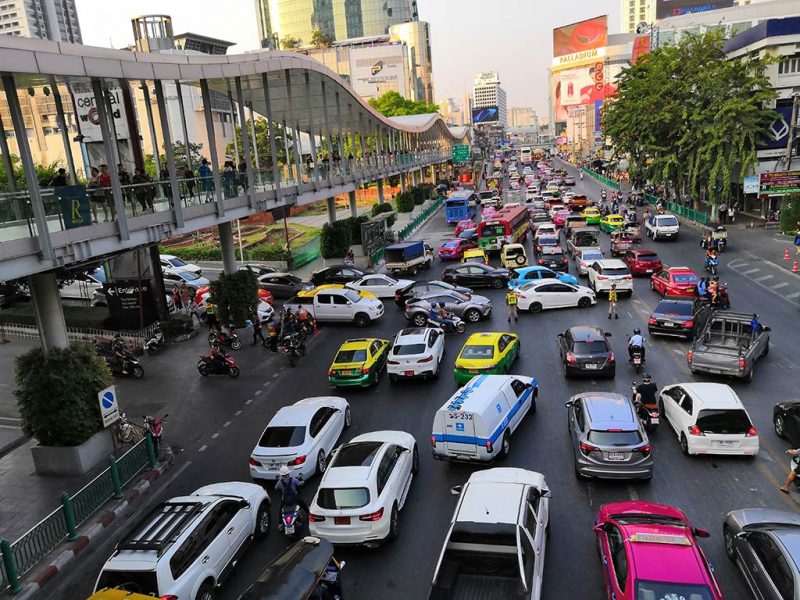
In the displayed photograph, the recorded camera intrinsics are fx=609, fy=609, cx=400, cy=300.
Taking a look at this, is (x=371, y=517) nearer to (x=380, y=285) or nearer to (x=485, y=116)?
(x=380, y=285)

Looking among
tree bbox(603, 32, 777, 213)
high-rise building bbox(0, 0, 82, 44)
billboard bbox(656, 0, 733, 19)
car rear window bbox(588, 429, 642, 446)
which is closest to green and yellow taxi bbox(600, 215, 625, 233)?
tree bbox(603, 32, 777, 213)

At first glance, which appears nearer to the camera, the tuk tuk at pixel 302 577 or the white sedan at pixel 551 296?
the tuk tuk at pixel 302 577

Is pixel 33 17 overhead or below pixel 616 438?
overhead

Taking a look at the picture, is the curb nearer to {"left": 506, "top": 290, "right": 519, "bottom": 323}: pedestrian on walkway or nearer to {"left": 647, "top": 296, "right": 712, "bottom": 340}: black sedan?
{"left": 506, "top": 290, "right": 519, "bottom": 323}: pedestrian on walkway

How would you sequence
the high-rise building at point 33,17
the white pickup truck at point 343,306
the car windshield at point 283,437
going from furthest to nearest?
the high-rise building at point 33,17 < the white pickup truck at point 343,306 < the car windshield at point 283,437

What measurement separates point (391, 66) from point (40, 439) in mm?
141431

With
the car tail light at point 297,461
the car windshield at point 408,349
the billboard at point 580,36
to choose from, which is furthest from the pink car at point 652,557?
the billboard at point 580,36

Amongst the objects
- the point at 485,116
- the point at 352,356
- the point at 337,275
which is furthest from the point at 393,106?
the point at 352,356

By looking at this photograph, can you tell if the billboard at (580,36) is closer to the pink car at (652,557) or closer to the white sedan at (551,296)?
the white sedan at (551,296)

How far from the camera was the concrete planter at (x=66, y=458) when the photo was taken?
47.5 ft

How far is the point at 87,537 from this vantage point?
12016 millimetres

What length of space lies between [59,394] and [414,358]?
921 cm

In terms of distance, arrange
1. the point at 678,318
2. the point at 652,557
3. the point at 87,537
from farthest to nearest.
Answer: the point at 678,318 < the point at 87,537 < the point at 652,557

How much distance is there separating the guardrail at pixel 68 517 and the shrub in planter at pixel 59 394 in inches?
60.8
